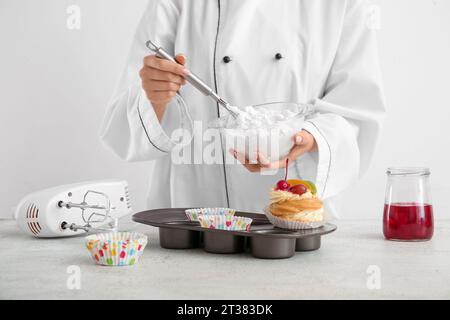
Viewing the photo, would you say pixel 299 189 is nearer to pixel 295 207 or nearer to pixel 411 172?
pixel 295 207

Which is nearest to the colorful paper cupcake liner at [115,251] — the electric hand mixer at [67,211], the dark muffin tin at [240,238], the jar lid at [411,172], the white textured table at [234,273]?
the white textured table at [234,273]

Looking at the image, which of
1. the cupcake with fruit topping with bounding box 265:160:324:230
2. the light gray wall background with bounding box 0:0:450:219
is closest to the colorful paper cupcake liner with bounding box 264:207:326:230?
the cupcake with fruit topping with bounding box 265:160:324:230

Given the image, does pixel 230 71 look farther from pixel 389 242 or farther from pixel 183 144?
pixel 389 242

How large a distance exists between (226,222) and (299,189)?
18cm

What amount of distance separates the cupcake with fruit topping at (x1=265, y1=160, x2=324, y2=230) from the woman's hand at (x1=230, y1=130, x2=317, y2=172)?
0.31 feet

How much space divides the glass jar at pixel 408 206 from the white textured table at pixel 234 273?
36mm

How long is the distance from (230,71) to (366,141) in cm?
41

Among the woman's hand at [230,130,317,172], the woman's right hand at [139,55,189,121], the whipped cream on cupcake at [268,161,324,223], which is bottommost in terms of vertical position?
the whipped cream on cupcake at [268,161,324,223]

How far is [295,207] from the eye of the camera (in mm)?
1215

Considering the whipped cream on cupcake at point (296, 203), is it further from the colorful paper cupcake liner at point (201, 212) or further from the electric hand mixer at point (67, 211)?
the electric hand mixer at point (67, 211)

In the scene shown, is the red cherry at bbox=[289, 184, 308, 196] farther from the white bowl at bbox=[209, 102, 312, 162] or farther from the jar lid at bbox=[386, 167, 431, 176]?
the jar lid at bbox=[386, 167, 431, 176]

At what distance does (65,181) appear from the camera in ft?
7.95

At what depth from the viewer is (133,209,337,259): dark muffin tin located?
1.12 meters
